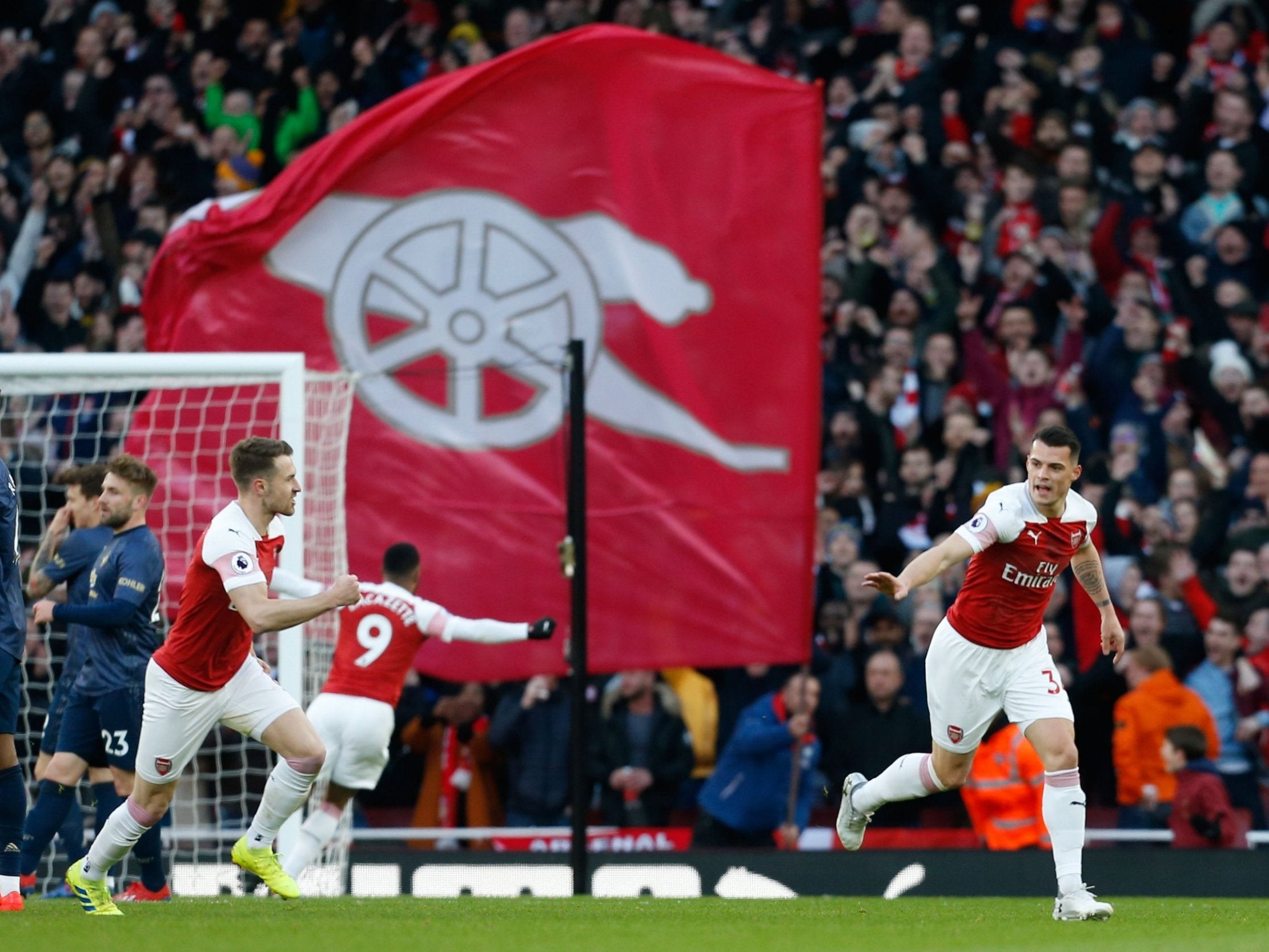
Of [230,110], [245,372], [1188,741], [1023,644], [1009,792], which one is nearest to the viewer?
[1023,644]

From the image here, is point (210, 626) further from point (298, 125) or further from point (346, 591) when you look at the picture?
point (298, 125)

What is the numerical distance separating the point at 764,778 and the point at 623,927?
397 cm

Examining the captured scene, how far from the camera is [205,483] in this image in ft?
39.1

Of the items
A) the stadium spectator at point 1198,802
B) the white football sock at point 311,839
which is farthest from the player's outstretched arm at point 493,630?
the stadium spectator at point 1198,802

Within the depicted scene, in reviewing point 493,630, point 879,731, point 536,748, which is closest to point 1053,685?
point 493,630

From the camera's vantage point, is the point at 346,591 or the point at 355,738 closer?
the point at 346,591

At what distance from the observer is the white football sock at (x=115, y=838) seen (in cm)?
804

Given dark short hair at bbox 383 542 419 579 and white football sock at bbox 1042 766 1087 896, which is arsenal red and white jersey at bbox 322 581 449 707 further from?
white football sock at bbox 1042 766 1087 896

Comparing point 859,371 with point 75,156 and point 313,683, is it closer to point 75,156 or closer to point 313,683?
point 313,683

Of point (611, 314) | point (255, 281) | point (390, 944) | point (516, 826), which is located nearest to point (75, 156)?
point (255, 281)

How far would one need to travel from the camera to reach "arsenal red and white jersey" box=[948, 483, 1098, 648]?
7.97 m

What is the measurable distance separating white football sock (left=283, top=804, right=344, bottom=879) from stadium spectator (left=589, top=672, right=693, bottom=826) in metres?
2.22

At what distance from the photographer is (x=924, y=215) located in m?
14.2

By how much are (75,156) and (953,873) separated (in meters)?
10.4
